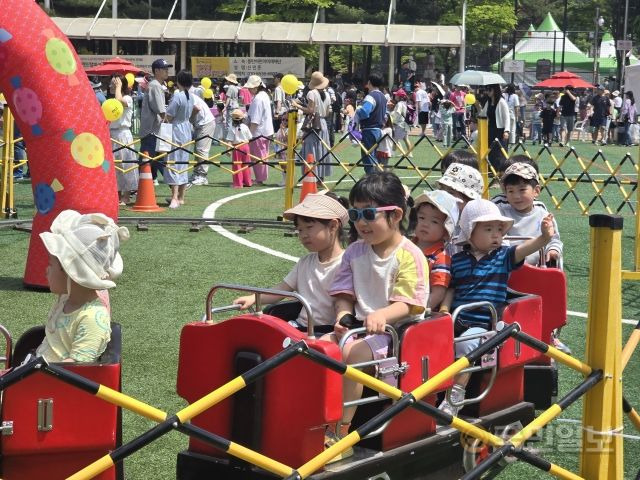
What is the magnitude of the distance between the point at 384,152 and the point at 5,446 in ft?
43.6

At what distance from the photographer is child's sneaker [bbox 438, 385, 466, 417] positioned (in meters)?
5.05

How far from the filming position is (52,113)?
8.73m

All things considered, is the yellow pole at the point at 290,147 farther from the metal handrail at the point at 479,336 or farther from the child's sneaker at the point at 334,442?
the child's sneaker at the point at 334,442

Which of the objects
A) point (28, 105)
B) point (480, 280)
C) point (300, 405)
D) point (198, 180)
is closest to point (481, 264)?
point (480, 280)

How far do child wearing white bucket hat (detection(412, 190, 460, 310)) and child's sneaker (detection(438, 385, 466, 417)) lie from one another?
0.58 metres

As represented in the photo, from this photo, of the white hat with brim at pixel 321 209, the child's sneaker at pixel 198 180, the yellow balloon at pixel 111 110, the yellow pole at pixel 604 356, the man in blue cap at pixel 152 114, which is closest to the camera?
the yellow pole at pixel 604 356

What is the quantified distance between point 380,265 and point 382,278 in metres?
0.06

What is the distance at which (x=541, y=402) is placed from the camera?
6.23 metres

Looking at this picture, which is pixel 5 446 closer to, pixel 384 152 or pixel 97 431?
pixel 97 431

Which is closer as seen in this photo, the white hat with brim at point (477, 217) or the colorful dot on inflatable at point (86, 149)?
the white hat with brim at point (477, 217)

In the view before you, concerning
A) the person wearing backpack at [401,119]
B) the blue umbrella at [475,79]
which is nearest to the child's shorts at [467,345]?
the person wearing backpack at [401,119]

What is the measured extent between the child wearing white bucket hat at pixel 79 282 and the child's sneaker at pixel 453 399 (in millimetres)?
1573

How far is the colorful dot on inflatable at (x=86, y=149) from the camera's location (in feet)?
28.7

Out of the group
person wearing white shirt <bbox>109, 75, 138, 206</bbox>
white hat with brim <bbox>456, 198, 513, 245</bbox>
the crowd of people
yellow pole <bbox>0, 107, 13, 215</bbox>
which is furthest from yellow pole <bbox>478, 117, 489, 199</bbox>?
white hat with brim <bbox>456, 198, 513, 245</bbox>
